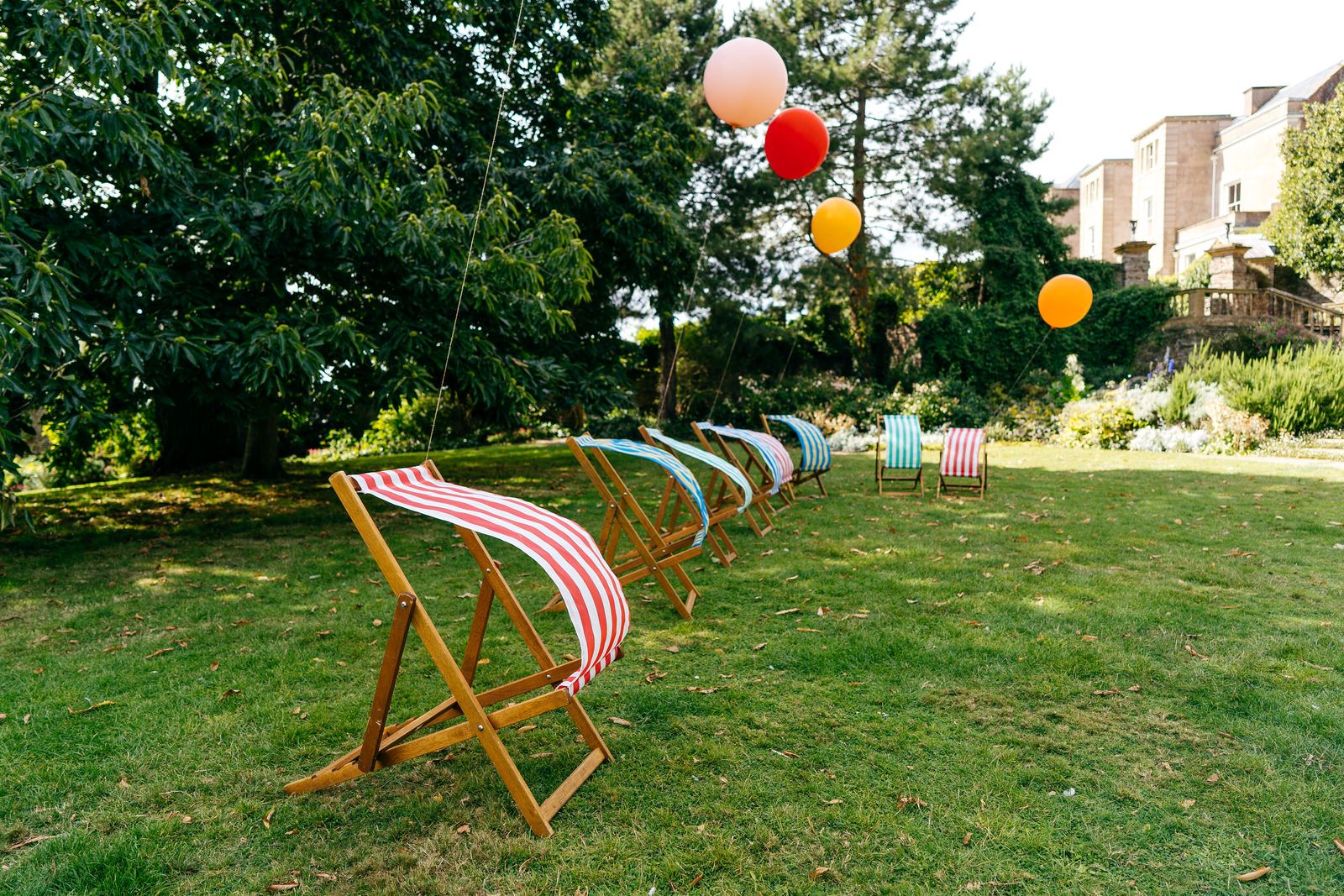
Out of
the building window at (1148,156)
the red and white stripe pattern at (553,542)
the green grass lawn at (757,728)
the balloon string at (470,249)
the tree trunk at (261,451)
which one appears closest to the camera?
the green grass lawn at (757,728)

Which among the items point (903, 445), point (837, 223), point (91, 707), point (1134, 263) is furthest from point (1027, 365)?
point (91, 707)

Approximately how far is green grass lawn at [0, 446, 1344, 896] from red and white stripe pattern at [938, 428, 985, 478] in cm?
202

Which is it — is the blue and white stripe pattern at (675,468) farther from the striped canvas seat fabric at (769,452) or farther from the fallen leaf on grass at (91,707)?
the fallen leaf on grass at (91,707)

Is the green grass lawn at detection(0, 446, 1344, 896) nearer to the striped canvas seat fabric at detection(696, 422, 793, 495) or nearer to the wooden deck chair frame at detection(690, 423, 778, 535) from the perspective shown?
the wooden deck chair frame at detection(690, 423, 778, 535)

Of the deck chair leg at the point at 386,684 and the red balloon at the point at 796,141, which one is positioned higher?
the red balloon at the point at 796,141

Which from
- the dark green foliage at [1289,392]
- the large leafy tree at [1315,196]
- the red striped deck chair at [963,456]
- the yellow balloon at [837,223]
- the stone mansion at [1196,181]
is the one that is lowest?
the red striped deck chair at [963,456]

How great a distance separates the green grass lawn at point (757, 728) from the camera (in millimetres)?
2332

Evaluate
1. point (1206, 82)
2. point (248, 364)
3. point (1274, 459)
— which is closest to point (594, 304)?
point (248, 364)

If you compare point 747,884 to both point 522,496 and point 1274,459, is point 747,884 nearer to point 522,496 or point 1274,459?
point 522,496

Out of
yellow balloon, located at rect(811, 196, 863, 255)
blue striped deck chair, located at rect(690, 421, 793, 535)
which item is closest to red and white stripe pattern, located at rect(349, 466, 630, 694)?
blue striped deck chair, located at rect(690, 421, 793, 535)

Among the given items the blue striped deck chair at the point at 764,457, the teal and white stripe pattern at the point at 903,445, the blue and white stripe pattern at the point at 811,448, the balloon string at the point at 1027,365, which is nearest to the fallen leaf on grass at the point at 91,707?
the blue striped deck chair at the point at 764,457

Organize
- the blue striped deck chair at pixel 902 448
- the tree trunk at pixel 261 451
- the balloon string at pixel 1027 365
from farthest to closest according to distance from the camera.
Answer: the balloon string at pixel 1027 365
the tree trunk at pixel 261 451
the blue striped deck chair at pixel 902 448

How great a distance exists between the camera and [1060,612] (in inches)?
178

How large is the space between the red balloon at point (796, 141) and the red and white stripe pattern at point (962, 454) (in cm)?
324
